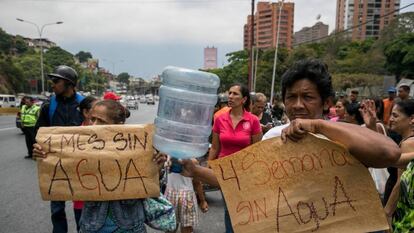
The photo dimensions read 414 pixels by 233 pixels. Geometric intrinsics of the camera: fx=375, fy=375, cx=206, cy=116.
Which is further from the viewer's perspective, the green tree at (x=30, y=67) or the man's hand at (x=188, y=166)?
the green tree at (x=30, y=67)

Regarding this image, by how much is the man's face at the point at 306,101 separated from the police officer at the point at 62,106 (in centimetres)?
272

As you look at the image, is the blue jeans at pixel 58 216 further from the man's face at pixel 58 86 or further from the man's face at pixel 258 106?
the man's face at pixel 258 106

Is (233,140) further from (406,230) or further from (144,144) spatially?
(406,230)

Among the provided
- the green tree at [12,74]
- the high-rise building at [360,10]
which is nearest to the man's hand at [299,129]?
the high-rise building at [360,10]

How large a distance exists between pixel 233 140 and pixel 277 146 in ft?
7.04

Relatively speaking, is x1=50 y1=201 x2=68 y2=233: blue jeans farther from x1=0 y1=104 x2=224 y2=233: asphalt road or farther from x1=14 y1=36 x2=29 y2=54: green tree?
x1=14 y1=36 x2=29 y2=54: green tree

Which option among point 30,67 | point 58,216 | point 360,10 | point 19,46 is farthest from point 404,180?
point 19,46

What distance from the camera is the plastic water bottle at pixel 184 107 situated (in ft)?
6.88

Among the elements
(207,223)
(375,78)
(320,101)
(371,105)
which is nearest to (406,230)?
(320,101)

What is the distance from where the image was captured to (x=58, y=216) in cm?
363

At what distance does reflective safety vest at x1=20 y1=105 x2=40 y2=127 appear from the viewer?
10.5 m

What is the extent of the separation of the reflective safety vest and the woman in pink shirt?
26.7 ft

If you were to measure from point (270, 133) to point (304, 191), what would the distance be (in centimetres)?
36

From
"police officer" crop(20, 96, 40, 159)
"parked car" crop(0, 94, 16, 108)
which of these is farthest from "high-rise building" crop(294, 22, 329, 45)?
"police officer" crop(20, 96, 40, 159)
